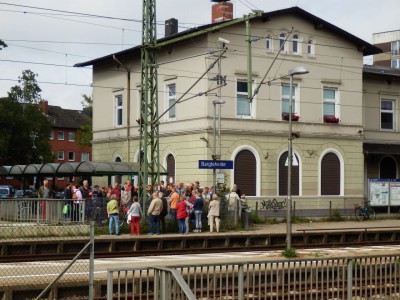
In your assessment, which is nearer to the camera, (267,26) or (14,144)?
(267,26)

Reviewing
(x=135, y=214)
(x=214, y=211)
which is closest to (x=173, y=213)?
(x=214, y=211)

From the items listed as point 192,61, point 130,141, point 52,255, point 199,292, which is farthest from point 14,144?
point 199,292

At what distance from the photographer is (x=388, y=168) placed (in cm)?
5144

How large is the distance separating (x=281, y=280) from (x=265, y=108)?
101ft

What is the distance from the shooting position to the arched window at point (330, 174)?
46125 mm

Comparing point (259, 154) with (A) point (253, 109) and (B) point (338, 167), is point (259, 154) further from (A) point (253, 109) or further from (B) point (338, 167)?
(B) point (338, 167)

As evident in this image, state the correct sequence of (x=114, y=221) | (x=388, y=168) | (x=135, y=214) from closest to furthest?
(x=135, y=214) → (x=114, y=221) → (x=388, y=168)

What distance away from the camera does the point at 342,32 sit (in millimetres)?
46344

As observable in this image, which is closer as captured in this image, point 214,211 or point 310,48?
point 214,211

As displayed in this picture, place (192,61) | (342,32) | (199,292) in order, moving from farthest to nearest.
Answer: (342,32), (192,61), (199,292)

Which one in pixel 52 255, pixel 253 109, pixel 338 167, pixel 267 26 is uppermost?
pixel 267 26

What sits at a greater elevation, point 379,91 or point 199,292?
point 379,91

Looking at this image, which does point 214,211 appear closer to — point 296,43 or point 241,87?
point 241,87

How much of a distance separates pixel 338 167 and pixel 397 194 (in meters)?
3.68
